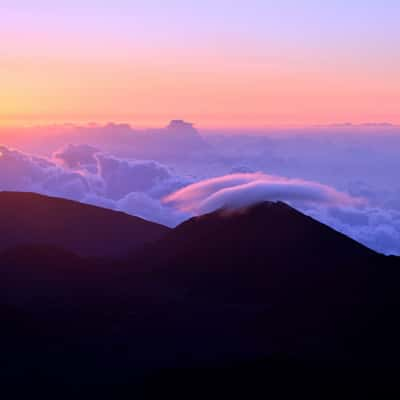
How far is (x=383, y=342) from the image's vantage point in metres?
60.9

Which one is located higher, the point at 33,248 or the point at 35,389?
the point at 33,248

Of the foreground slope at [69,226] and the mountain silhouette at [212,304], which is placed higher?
the foreground slope at [69,226]

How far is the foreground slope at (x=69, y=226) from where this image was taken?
120050mm

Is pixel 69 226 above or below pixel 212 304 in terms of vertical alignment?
above

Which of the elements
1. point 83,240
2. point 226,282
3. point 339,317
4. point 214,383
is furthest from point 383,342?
point 83,240

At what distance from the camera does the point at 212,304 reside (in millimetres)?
72000

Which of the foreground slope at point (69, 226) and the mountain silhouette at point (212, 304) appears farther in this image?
the foreground slope at point (69, 226)

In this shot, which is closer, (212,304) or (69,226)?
(212,304)

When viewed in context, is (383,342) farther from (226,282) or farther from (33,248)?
(33,248)

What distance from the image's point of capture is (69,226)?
130375 millimetres

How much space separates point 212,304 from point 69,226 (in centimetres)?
6370

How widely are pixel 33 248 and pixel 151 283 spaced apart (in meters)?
18.7

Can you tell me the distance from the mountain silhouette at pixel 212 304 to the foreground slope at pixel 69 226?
28977mm

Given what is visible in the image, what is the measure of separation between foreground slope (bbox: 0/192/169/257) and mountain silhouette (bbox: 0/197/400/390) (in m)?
29.0
